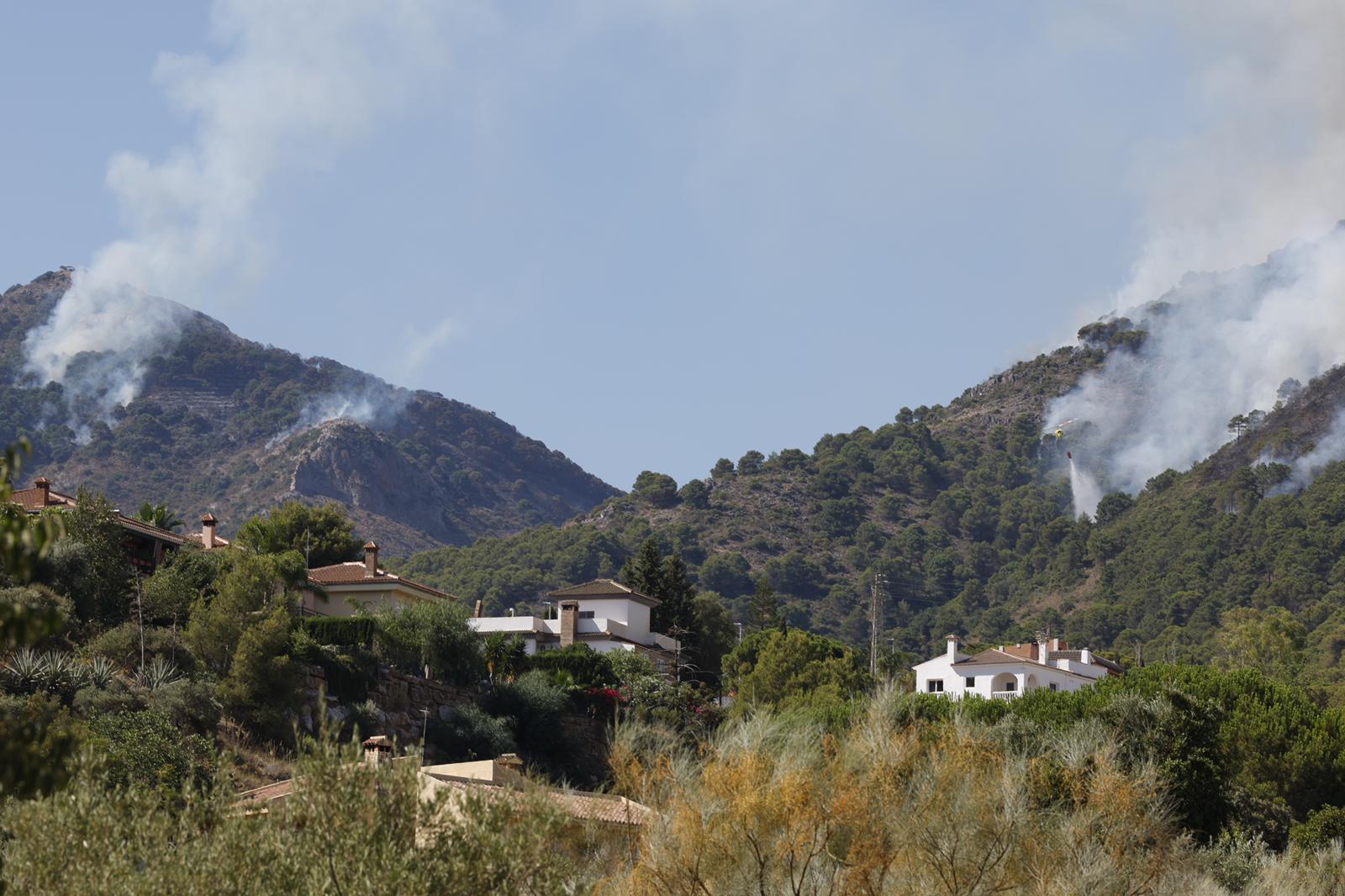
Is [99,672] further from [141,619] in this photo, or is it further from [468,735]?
[468,735]

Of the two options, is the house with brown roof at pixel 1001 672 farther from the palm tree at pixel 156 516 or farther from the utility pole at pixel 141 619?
the utility pole at pixel 141 619

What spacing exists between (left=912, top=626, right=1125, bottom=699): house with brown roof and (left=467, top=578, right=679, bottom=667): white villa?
40.3 feet

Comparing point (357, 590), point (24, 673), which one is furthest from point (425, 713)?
point (24, 673)

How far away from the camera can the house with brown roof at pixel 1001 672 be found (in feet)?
253

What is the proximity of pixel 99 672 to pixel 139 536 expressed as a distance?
13141 mm

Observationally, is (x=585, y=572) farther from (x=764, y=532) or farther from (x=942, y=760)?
(x=942, y=760)

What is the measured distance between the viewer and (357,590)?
61938 millimetres

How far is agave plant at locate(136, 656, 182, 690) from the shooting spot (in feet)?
138

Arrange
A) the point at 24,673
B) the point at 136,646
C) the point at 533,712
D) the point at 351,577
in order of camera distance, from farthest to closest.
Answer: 1. the point at 351,577
2. the point at 533,712
3. the point at 136,646
4. the point at 24,673

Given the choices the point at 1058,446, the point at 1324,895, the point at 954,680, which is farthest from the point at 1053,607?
the point at 1324,895

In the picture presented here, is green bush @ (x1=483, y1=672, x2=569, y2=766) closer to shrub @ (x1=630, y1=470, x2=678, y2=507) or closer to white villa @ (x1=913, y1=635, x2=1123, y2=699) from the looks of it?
white villa @ (x1=913, y1=635, x2=1123, y2=699)

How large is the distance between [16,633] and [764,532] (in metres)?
158

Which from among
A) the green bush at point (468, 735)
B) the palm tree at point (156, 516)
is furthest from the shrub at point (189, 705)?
the palm tree at point (156, 516)

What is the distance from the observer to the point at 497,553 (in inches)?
5659
